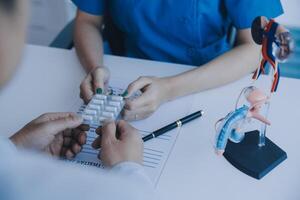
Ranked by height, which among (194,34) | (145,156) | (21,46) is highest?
(21,46)

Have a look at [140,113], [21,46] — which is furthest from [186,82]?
[21,46]

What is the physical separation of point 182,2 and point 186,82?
8.3 inches

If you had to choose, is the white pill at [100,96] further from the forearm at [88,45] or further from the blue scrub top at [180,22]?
the blue scrub top at [180,22]

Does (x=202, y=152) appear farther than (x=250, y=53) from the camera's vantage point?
No

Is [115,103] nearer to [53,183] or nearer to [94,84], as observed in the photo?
[94,84]

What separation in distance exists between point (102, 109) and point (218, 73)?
301 mm

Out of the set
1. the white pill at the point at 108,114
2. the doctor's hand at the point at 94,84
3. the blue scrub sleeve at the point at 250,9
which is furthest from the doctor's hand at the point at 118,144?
→ the blue scrub sleeve at the point at 250,9

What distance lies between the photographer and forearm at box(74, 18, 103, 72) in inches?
39.5

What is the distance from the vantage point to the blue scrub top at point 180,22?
969mm

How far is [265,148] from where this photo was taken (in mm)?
763

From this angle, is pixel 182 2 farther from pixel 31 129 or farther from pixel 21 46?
pixel 21 46

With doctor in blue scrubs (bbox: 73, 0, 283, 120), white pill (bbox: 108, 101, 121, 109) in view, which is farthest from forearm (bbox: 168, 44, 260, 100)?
white pill (bbox: 108, 101, 121, 109)

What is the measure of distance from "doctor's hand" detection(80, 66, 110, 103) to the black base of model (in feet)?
0.99

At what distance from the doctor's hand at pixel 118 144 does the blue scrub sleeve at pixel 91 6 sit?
468 mm
